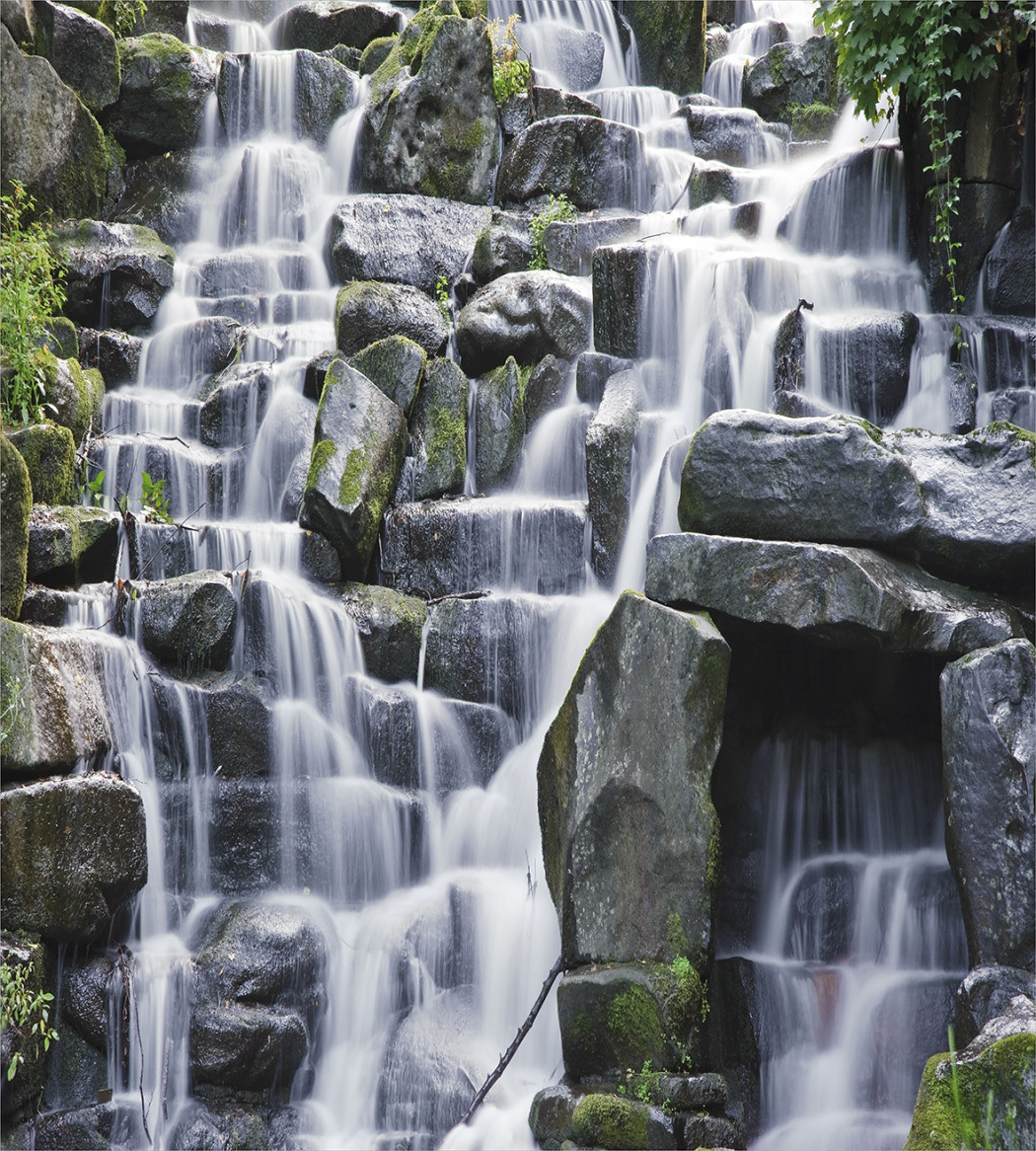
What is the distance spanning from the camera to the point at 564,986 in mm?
5082

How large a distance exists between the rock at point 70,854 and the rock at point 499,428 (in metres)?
4.35

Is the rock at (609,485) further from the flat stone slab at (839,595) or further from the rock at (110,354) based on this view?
the rock at (110,354)

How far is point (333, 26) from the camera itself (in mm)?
15023

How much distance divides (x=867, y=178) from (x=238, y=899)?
7285 mm

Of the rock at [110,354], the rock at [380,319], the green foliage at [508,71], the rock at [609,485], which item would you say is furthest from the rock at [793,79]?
the rock at [110,354]

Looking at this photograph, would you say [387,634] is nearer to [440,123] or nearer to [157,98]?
[440,123]

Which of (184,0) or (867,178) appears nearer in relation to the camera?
(867,178)

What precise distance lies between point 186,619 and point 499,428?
3.39 metres

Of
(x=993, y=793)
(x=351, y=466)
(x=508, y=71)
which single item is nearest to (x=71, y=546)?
(x=351, y=466)

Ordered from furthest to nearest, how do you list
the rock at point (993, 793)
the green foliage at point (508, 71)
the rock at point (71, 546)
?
the green foliage at point (508, 71)
the rock at point (71, 546)
the rock at point (993, 793)

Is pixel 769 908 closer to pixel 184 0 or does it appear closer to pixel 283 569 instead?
pixel 283 569

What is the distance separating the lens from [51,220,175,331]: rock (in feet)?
35.7

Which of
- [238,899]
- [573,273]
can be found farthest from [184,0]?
[238,899]

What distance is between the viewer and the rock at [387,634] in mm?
7520
